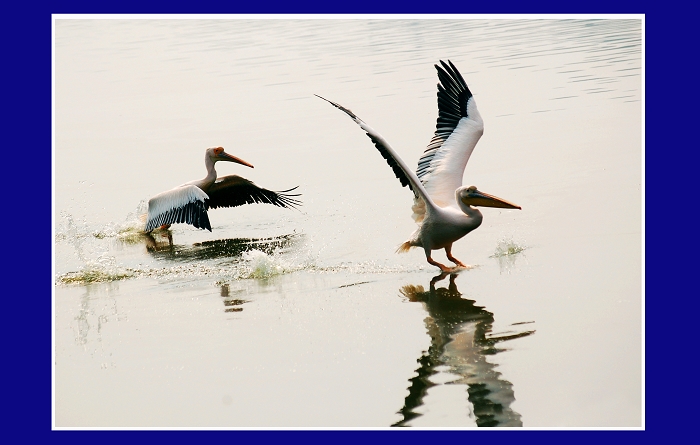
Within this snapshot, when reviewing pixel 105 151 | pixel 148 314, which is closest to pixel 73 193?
pixel 105 151

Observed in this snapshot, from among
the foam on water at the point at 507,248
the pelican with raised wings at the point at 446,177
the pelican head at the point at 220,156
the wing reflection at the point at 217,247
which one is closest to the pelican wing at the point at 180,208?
the wing reflection at the point at 217,247

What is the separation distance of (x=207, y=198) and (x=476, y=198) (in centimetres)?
249

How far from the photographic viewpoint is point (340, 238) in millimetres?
8570

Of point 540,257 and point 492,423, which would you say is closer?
point 492,423

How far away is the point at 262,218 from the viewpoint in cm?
968

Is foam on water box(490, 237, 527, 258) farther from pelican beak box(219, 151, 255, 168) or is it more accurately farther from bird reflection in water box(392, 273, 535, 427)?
pelican beak box(219, 151, 255, 168)

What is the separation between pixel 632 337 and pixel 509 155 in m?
4.06

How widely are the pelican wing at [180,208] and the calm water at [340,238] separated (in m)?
0.29

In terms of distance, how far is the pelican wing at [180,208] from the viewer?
8.62m

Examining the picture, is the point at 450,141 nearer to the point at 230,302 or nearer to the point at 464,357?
the point at 230,302

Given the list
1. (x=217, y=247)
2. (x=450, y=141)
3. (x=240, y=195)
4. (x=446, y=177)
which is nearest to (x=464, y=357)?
(x=446, y=177)

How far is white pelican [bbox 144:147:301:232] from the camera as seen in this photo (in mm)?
8664

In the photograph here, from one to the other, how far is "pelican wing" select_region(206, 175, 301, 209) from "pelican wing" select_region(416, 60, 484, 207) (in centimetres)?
199

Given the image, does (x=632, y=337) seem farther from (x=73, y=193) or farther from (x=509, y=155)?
(x=73, y=193)
